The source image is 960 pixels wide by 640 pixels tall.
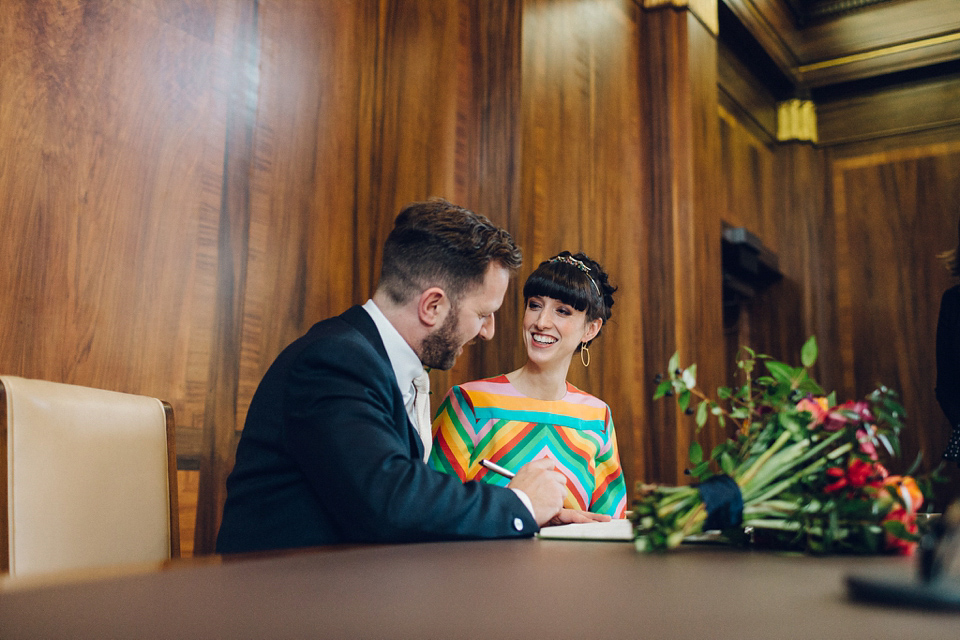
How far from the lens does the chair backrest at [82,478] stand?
1.21m

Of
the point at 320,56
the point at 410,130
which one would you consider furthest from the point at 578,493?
the point at 320,56

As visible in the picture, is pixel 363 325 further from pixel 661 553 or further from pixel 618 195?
pixel 618 195

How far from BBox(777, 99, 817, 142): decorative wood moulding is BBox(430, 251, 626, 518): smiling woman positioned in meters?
3.68

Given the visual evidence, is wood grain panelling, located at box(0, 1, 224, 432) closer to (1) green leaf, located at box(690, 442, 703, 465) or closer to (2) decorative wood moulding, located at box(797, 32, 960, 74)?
(1) green leaf, located at box(690, 442, 703, 465)

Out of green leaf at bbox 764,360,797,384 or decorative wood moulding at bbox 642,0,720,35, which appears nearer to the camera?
green leaf at bbox 764,360,797,384

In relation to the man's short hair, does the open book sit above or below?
below

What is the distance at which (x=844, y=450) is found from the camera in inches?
38.5

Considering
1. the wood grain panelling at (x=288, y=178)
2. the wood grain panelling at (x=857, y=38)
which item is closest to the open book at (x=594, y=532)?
the wood grain panelling at (x=288, y=178)

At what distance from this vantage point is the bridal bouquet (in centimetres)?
94

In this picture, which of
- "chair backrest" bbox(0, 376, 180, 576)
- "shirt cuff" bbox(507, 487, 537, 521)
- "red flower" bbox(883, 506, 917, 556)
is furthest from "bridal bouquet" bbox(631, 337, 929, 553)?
"chair backrest" bbox(0, 376, 180, 576)

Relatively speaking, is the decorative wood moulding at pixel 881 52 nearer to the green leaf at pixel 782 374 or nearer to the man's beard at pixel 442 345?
the man's beard at pixel 442 345

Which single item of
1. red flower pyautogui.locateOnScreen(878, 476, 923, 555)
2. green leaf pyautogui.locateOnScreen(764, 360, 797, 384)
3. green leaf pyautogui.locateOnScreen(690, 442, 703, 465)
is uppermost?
green leaf pyautogui.locateOnScreen(764, 360, 797, 384)

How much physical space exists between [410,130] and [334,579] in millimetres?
2155

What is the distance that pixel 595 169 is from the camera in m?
3.46
